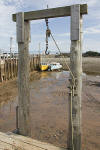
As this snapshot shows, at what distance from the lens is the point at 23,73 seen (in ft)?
13.3

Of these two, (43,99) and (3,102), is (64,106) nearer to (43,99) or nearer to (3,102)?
(43,99)

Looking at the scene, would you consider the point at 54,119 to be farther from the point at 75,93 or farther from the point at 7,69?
A: the point at 7,69

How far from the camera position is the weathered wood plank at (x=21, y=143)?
3619 mm

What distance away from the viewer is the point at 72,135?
11.5 ft

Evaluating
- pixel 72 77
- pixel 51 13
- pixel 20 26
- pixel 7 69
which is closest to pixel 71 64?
pixel 72 77

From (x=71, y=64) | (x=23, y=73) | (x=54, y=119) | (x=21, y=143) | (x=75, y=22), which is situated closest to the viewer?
(x=75, y=22)

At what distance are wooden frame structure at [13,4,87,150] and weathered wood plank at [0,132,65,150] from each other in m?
0.28

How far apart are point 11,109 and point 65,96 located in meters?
4.13

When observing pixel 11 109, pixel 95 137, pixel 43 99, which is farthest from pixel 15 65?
pixel 95 137

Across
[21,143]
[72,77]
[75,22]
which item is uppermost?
[75,22]

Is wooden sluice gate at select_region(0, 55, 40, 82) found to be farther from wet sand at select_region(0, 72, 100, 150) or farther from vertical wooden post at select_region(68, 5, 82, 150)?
vertical wooden post at select_region(68, 5, 82, 150)

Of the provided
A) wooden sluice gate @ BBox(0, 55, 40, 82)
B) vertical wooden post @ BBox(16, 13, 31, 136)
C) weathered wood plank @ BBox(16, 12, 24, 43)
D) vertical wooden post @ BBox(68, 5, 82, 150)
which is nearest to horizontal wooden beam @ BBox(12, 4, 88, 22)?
weathered wood plank @ BBox(16, 12, 24, 43)

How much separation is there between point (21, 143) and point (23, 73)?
5.37 feet

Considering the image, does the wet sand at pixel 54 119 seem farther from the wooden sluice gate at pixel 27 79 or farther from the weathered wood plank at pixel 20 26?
the weathered wood plank at pixel 20 26
